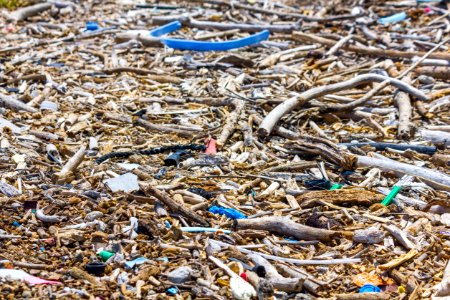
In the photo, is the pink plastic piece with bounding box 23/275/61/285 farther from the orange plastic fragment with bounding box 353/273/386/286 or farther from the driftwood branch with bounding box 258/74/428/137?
the driftwood branch with bounding box 258/74/428/137

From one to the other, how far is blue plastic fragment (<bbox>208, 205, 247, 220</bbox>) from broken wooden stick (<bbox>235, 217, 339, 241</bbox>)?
0.18m

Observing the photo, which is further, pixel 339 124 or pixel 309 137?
pixel 339 124

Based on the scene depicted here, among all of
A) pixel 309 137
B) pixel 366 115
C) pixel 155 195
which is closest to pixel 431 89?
pixel 366 115

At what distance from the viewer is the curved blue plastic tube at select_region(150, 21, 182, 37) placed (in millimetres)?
9758

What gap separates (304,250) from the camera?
15.2ft

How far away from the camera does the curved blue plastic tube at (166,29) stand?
976 centimetres

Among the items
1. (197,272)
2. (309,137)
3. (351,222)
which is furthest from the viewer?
(309,137)

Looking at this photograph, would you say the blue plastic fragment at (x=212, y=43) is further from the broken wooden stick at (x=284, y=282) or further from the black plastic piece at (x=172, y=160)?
the broken wooden stick at (x=284, y=282)

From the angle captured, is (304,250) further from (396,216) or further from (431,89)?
(431,89)

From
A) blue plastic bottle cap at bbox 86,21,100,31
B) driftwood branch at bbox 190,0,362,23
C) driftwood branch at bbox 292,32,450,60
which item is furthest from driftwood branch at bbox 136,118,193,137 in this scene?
driftwood branch at bbox 190,0,362,23

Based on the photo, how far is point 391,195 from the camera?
5305 millimetres

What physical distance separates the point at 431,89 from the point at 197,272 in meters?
A: 4.53

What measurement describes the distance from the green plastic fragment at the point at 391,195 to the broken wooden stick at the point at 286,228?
0.67m

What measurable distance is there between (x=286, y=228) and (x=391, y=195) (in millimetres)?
963
